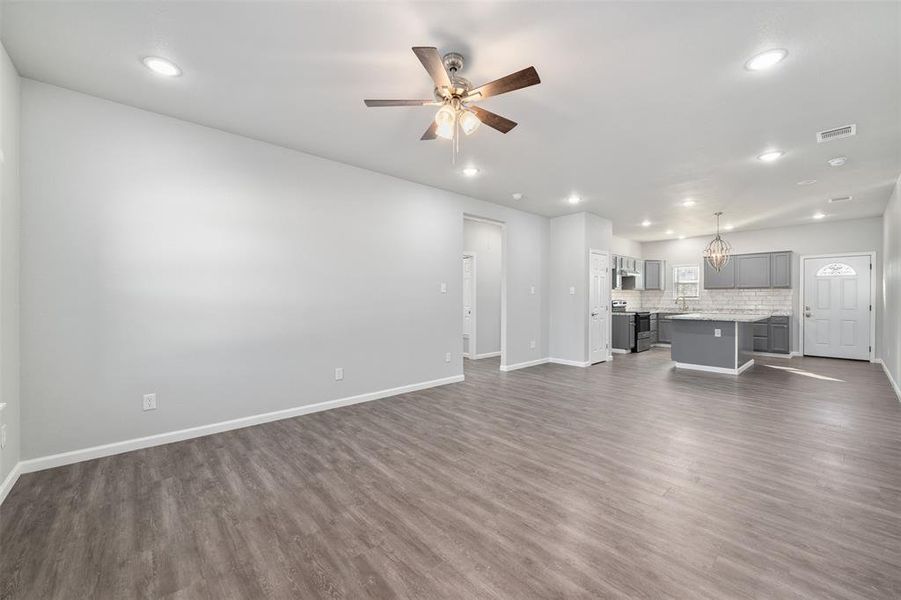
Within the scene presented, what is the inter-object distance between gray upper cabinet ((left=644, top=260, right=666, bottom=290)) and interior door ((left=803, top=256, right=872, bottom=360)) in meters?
2.71

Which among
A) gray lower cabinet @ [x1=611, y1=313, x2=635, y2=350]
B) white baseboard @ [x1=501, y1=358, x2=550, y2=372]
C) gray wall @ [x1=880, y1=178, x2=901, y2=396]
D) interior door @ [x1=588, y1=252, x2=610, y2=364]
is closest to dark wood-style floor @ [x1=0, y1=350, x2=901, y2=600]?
gray wall @ [x1=880, y1=178, x2=901, y2=396]

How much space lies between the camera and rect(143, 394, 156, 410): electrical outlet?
3.15 meters

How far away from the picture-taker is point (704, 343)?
20.7ft

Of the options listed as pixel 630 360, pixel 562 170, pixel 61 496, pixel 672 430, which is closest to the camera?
pixel 61 496

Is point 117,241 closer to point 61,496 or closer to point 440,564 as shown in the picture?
point 61,496

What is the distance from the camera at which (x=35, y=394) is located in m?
2.74

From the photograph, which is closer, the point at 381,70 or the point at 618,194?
the point at 381,70

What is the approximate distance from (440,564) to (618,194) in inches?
210

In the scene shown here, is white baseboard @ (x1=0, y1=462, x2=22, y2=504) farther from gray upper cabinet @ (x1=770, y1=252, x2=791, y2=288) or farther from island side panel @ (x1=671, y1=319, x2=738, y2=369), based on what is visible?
gray upper cabinet @ (x1=770, y1=252, x2=791, y2=288)

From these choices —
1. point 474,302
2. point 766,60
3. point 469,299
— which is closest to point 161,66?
point 766,60

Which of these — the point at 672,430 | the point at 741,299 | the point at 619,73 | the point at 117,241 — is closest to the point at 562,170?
the point at 619,73

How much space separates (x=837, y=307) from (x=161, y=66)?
1102 cm

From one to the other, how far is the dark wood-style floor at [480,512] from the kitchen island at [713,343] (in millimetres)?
2192

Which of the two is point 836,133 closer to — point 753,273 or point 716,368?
point 716,368
